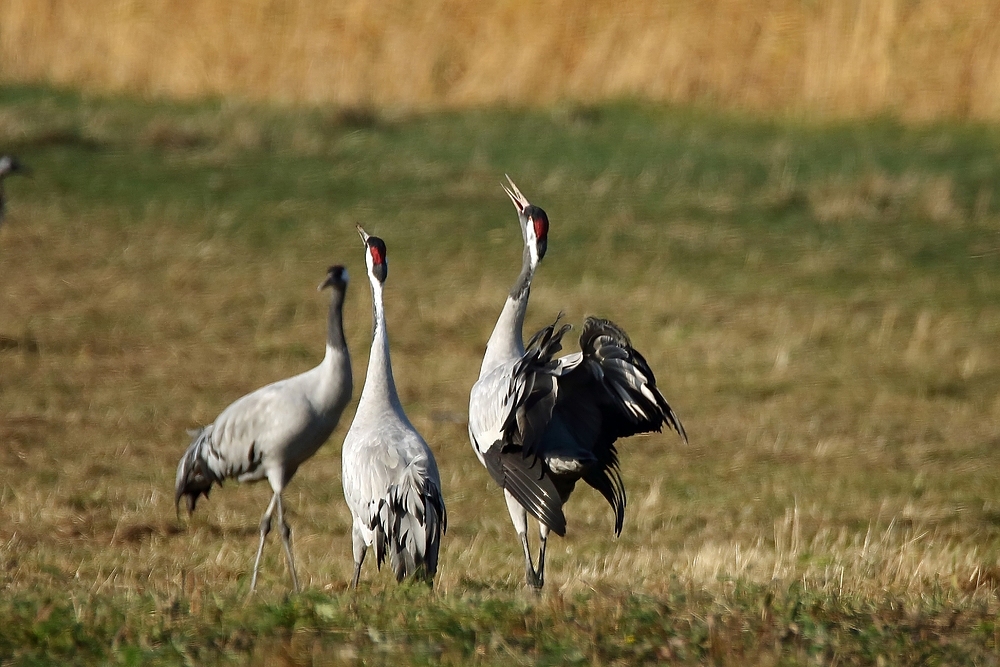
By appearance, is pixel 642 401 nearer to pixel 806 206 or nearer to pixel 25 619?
pixel 25 619

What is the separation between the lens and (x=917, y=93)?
19469mm

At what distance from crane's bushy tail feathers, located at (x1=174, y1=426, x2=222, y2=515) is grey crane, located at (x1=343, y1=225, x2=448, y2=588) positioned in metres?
0.98

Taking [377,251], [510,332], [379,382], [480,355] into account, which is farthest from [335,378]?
[480,355]

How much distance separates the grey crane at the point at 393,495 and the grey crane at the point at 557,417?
1.11 feet

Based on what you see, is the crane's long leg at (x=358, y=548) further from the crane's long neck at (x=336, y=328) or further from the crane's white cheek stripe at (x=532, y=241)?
the crane's white cheek stripe at (x=532, y=241)

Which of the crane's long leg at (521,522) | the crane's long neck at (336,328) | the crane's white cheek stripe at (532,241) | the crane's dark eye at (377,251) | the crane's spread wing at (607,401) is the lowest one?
the crane's long leg at (521,522)

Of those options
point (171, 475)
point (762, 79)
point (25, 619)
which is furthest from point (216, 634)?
point (762, 79)

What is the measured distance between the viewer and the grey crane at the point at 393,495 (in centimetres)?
593

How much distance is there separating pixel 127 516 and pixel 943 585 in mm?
4020

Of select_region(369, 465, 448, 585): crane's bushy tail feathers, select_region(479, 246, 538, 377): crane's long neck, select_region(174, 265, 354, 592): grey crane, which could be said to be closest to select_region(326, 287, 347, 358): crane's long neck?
select_region(174, 265, 354, 592): grey crane

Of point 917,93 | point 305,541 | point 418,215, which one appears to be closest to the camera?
point 305,541

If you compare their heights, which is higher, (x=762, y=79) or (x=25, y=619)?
(x=762, y=79)

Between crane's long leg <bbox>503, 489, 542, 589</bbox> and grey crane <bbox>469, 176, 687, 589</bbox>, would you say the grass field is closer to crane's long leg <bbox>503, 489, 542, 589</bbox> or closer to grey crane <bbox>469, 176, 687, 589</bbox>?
crane's long leg <bbox>503, 489, 542, 589</bbox>

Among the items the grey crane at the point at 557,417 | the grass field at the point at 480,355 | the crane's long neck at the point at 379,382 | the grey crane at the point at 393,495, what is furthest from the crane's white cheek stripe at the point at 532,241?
the grass field at the point at 480,355
